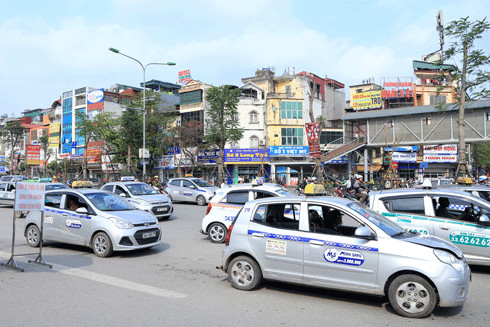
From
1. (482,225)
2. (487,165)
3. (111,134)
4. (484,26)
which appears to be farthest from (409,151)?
(482,225)

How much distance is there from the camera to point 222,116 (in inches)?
1469

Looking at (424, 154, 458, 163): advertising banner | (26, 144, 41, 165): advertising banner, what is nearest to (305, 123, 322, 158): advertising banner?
(424, 154, 458, 163): advertising banner

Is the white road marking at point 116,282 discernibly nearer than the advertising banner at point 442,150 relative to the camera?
Yes

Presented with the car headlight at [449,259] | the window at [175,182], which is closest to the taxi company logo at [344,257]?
the car headlight at [449,259]

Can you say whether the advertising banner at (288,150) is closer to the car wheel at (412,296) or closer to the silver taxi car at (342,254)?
the silver taxi car at (342,254)

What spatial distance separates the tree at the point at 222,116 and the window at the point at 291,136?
614 cm

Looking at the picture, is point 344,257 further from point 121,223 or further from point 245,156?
point 245,156

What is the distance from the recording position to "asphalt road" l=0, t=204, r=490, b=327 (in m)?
4.71

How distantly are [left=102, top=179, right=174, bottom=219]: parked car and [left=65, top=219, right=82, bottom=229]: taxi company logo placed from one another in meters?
5.00

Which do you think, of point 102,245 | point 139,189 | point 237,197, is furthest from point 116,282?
point 139,189

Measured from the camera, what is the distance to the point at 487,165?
5209 centimetres

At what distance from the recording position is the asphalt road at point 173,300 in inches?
185

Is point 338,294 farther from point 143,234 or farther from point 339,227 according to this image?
point 143,234

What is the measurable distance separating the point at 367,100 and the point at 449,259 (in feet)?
162
